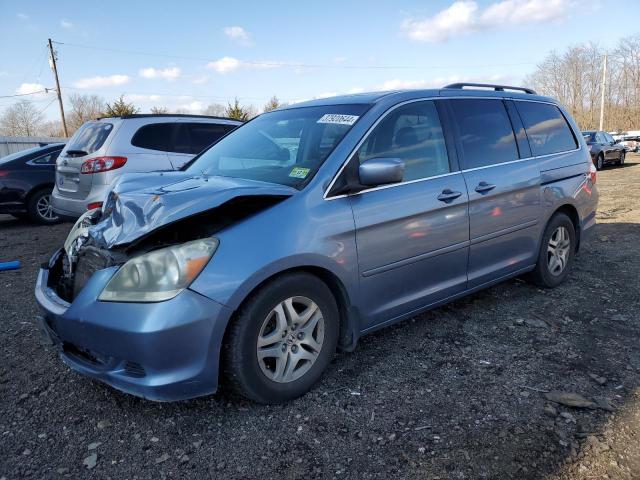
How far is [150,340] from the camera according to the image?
2264 mm

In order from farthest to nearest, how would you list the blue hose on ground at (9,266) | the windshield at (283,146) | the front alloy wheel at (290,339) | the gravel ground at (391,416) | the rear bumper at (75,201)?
the rear bumper at (75,201) < the blue hose on ground at (9,266) < the windshield at (283,146) < the front alloy wheel at (290,339) < the gravel ground at (391,416)

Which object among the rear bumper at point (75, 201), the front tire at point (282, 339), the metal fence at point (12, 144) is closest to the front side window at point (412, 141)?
the front tire at point (282, 339)

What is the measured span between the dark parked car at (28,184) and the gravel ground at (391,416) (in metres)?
5.74

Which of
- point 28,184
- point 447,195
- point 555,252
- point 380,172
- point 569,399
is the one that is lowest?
point 569,399

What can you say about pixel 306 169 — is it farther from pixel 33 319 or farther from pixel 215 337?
pixel 33 319

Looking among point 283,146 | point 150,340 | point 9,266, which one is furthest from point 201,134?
point 150,340

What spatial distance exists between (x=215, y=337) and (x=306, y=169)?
1.13 meters

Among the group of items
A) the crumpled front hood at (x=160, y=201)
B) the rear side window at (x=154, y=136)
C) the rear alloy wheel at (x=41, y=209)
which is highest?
the rear side window at (x=154, y=136)

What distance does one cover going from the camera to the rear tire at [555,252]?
14.5 feet

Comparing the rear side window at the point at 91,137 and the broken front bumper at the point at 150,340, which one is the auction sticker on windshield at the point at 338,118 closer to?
the broken front bumper at the point at 150,340

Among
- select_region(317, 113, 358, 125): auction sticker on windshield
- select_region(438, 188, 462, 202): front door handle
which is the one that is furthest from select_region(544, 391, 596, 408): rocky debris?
select_region(317, 113, 358, 125): auction sticker on windshield

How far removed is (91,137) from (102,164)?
646 millimetres

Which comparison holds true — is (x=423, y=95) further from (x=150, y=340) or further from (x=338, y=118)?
(x=150, y=340)

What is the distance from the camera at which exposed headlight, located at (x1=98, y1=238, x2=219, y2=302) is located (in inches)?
91.8
